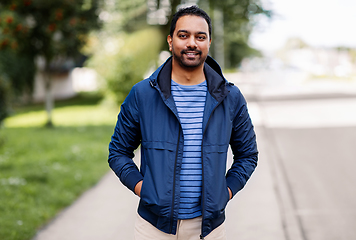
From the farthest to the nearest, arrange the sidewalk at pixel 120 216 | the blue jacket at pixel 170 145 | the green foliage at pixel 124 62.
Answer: the green foliage at pixel 124 62, the sidewalk at pixel 120 216, the blue jacket at pixel 170 145

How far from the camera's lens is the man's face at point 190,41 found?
2.01 metres

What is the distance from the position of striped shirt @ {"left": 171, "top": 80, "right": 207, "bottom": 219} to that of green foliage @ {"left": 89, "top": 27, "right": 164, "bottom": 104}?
1365 cm

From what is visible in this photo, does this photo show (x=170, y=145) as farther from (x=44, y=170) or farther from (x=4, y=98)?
(x=44, y=170)

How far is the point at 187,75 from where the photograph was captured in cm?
208

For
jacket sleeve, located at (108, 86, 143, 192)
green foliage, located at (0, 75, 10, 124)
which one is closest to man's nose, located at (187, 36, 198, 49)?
jacket sleeve, located at (108, 86, 143, 192)

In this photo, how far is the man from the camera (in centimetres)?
194

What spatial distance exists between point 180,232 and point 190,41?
996 millimetres

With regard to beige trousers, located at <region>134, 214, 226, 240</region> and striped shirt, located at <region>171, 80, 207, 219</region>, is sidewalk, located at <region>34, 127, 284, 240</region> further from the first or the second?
striped shirt, located at <region>171, 80, 207, 219</region>

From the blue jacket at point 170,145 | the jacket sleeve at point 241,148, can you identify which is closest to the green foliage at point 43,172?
the blue jacket at point 170,145

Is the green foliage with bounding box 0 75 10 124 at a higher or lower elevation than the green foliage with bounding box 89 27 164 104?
higher

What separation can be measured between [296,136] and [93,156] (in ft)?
17.4

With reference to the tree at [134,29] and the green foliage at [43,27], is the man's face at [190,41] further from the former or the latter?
the tree at [134,29]

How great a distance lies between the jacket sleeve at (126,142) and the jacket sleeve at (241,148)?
1.73 feet

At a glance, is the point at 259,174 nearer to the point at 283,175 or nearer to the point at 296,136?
the point at 283,175
